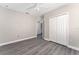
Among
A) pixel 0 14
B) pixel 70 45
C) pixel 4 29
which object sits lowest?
pixel 70 45

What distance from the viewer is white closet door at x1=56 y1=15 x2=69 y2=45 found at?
143 inches

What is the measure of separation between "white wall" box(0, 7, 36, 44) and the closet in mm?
1834

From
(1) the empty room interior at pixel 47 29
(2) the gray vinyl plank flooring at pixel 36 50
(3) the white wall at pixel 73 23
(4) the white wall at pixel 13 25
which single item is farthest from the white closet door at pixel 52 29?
(4) the white wall at pixel 13 25

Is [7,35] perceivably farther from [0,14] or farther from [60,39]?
[60,39]

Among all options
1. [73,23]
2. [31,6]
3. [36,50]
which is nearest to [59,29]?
[73,23]

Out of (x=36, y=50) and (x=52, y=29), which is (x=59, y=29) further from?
(x=36, y=50)

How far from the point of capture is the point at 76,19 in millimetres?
3084

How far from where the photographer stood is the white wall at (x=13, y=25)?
3783 millimetres

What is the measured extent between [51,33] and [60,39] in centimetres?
88

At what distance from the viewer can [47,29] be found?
5211 millimetres

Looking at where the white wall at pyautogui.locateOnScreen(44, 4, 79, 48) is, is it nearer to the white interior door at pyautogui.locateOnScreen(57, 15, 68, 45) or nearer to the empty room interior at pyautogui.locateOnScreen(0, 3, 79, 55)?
the empty room interior at pyautogui.locateOnScreen(0, 3, 79, 55)

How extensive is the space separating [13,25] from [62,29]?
9.19 ft

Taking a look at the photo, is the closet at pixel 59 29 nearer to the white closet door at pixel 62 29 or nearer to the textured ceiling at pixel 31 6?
the white closet door at pixel 62 29
